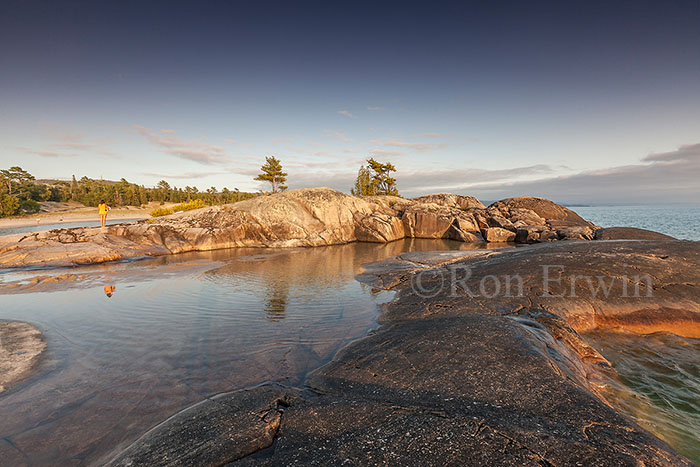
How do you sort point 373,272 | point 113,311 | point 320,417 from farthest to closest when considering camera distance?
point 373,272 < point 113,311 < point 320,417

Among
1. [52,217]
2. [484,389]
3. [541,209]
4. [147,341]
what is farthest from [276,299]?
[52,217]

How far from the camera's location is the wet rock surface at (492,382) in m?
2.67

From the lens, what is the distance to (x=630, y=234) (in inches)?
778

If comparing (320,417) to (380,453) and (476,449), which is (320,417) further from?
(476,449)

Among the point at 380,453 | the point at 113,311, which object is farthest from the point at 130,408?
the point at 113,311

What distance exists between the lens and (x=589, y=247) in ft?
33.9

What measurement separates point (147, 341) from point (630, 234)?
28.2 meters

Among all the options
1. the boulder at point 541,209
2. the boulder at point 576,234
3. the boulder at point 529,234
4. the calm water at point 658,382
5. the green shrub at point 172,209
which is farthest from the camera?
the boulder at point 541,209

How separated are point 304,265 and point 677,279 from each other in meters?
14.9

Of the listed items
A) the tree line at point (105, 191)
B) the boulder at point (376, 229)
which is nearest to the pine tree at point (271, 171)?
the tree line at point (105, 191)

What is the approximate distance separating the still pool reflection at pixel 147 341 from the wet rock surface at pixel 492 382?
5.41 ft

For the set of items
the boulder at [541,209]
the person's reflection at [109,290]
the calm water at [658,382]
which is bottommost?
the calm water at [658,382]

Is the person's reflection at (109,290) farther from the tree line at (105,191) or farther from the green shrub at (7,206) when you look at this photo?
the green shrub at (7,206)

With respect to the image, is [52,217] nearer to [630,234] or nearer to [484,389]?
[484,389]
